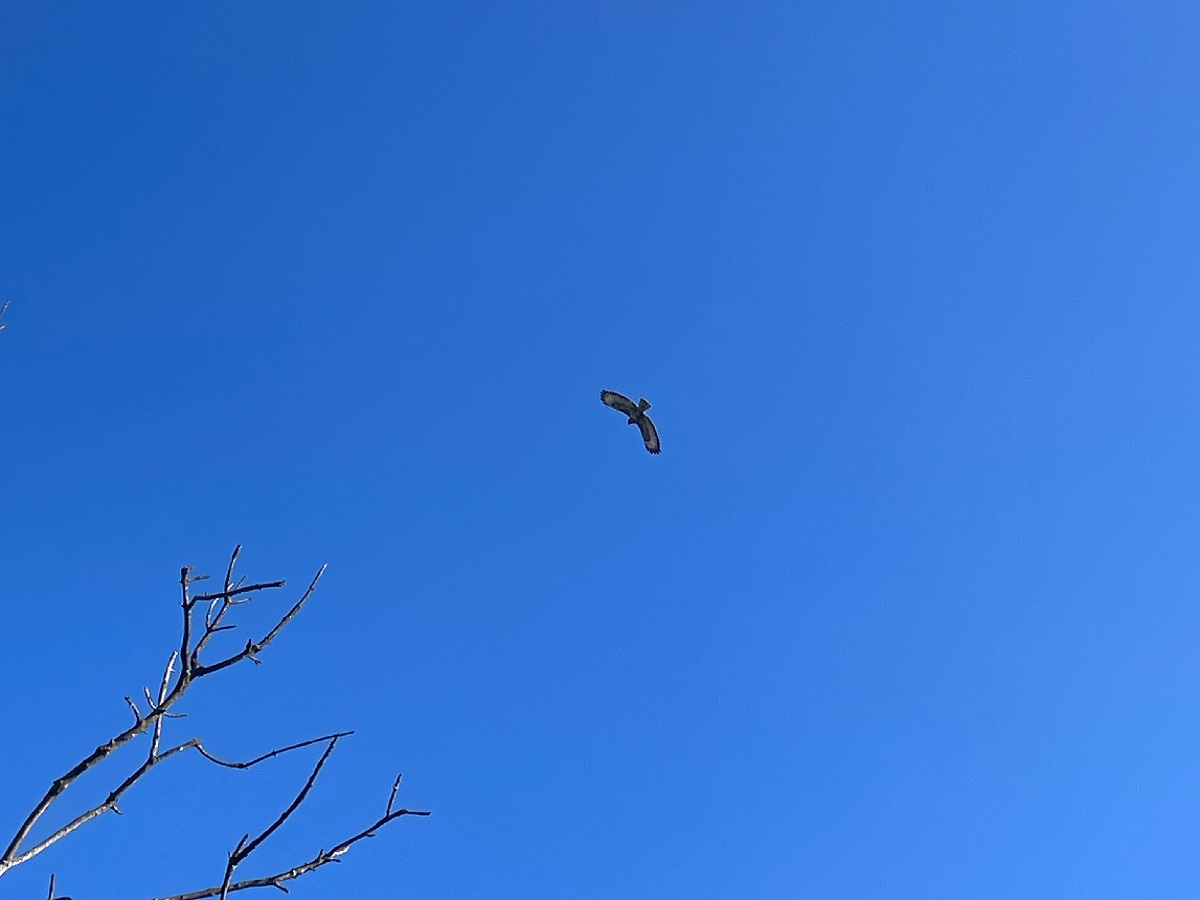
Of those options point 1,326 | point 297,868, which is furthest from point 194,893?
point 1,326

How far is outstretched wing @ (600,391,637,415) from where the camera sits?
1745 cm

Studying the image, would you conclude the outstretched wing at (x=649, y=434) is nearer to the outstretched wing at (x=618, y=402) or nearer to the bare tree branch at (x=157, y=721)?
the outstretched wing at (x=618, y=402)

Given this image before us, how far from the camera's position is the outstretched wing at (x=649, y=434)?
1704cm

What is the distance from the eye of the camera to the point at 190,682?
3.67m

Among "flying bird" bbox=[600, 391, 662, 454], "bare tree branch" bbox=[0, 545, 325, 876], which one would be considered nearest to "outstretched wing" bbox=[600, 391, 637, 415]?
"flying bird" bbox=[600, 391, 662, 454]

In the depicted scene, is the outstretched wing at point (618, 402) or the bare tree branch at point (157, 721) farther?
the outstretched wing at point (618, 402)

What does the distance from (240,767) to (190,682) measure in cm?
52

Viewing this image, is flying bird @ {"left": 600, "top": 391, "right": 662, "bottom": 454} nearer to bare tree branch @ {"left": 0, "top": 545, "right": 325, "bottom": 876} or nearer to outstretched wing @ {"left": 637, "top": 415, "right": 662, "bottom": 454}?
outstretched wing @ {"left": 637, "top": 415, "right": 662, "bottom": 454}

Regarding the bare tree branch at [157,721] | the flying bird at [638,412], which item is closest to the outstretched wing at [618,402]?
the flying bird at [638,412]

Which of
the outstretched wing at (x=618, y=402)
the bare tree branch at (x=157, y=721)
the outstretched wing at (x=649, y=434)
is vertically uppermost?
the outstretched wing at (x=618, y=402)

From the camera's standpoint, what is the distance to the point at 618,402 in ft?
57.4

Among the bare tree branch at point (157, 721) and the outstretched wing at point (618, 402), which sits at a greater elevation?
the outstretched wing at point (618, 402)

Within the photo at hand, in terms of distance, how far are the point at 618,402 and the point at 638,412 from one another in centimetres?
42

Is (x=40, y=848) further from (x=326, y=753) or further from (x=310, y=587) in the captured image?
(x=310, y=587)
